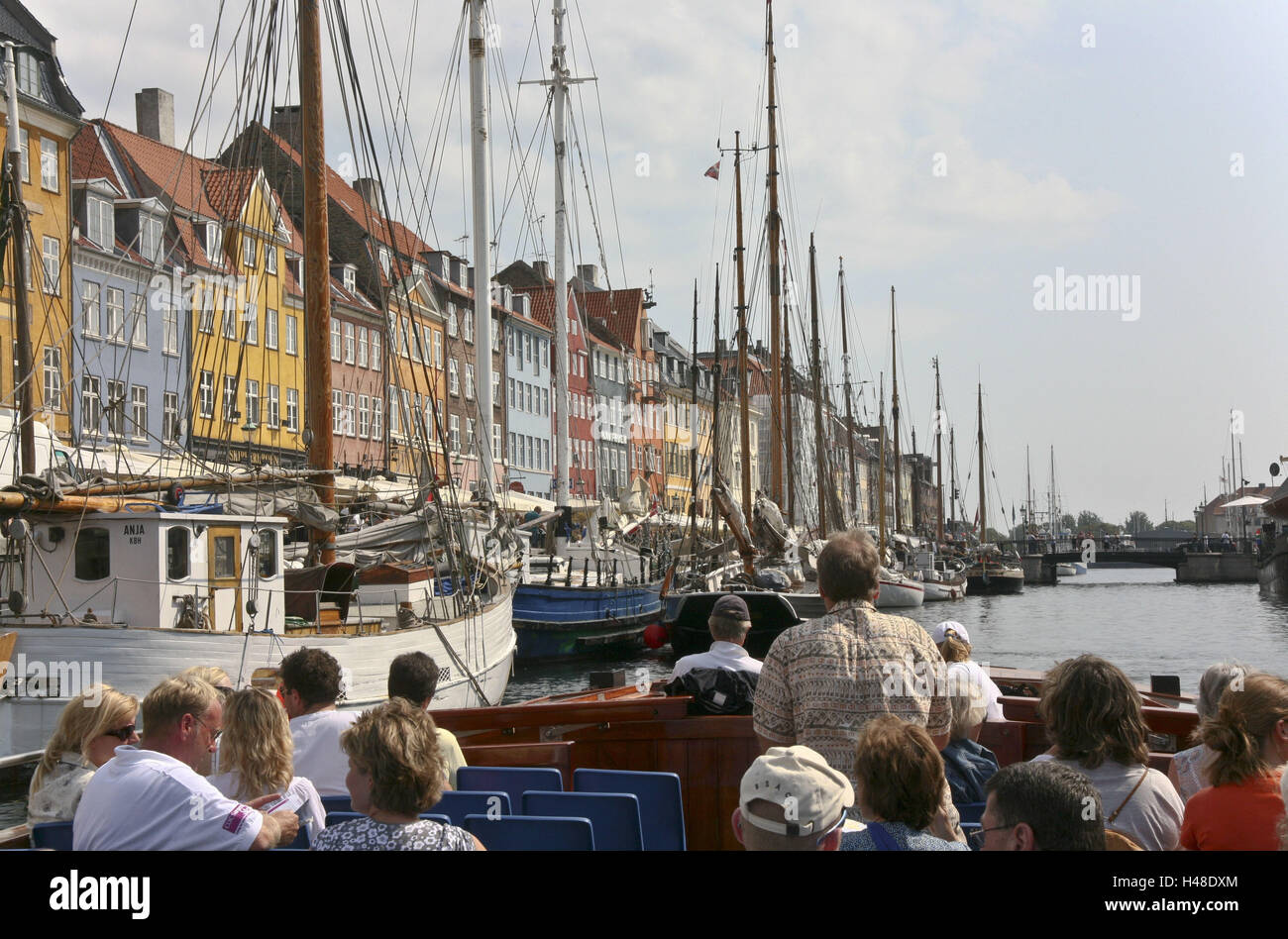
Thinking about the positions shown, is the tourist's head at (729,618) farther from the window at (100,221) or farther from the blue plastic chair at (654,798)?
the window at (100,221)

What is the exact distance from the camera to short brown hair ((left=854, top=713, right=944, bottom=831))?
3.43 meters

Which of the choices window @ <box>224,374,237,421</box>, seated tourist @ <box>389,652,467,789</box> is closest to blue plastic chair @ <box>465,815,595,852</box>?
seated tourist @ <box>389,652,467,789</box>

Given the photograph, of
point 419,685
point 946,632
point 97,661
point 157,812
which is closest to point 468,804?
point 419,685

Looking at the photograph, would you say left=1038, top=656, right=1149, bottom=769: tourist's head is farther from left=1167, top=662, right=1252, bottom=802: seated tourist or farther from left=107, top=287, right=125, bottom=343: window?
left=107, top=287, right=125, bottom=343: window

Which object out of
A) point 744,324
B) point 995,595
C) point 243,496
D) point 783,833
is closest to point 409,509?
point 243,496

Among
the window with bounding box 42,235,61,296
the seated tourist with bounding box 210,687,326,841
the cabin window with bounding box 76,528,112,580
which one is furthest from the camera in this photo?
the window with bounding box 42,235,61,296

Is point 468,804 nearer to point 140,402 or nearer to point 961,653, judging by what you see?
point 961,653

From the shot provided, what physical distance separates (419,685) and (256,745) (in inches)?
43.8

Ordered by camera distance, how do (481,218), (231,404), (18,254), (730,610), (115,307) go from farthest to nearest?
(115,307)
(481,218)
(18,254)
(231,404)
(730,610)

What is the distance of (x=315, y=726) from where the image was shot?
554cm

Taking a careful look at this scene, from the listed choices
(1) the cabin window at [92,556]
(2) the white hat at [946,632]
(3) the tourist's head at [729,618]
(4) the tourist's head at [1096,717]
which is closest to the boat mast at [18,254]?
(1) the cabin window at [92,556]

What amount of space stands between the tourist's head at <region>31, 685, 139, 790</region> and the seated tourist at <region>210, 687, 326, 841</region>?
51 centimetres

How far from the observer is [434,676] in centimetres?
571
